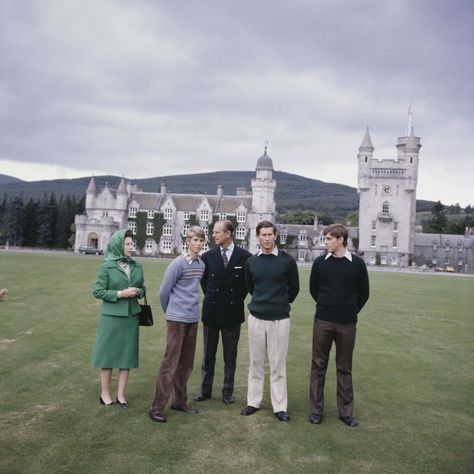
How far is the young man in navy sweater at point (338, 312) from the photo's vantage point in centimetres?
706

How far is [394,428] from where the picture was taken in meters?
6.69

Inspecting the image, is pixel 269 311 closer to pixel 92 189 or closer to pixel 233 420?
pixel 233 420

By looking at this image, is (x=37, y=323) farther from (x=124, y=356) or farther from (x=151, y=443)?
(x=151, y=443)

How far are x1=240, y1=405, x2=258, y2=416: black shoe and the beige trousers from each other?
0.15ft

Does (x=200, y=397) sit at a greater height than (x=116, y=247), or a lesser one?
lesser

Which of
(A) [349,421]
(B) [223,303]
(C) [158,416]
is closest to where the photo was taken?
(C) [158,416]

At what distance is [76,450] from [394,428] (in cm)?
381

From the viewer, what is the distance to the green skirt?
7.15 metres

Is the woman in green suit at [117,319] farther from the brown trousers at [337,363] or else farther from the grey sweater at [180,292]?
the brown trousers at [337,363]

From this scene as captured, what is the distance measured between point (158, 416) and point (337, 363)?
7.96ft

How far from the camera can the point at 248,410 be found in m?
7.11

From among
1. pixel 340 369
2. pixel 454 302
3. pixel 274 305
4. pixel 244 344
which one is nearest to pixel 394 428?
pixel 340 369

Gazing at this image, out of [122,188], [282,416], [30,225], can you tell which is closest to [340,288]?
[282,416]

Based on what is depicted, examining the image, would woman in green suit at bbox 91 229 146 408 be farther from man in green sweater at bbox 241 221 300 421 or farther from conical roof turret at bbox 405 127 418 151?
conical roof turret at bbox 405 127 418 151
